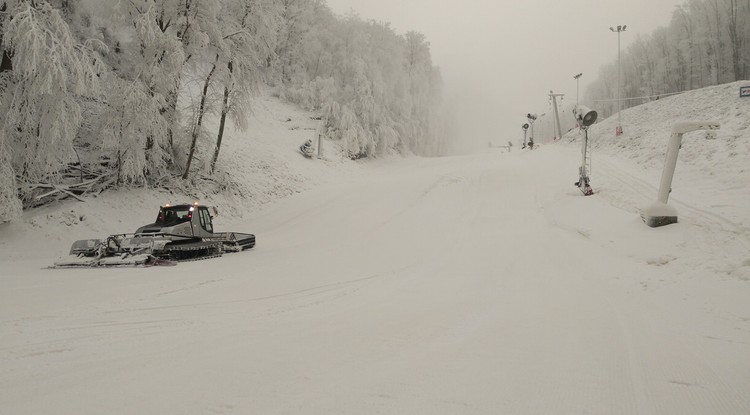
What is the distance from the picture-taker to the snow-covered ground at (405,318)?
290 cm

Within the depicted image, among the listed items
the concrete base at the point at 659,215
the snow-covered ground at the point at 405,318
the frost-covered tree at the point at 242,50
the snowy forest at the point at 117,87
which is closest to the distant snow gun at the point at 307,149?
the snowy forest at the point at 117,87

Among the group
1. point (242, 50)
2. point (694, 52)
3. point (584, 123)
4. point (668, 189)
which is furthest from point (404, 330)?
point (694, 52)

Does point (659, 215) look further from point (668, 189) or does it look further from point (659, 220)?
point (668, 189)

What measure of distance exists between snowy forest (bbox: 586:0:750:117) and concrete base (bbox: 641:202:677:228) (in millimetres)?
42211

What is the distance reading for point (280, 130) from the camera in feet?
111

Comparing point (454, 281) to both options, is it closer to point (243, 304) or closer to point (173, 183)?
point (243, 304)

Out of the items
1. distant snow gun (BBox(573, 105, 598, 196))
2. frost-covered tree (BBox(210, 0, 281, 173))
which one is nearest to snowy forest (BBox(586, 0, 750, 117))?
distant snow gun (BBox(573, 105, 598, 196))

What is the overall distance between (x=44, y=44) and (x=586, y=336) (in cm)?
1437

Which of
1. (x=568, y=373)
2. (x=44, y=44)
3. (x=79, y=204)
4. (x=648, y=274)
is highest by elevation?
(x=44, y=44)

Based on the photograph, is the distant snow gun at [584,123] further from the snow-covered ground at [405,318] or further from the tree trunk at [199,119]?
the tree trunk at [199,119]

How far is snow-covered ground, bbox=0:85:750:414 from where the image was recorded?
2896 millimetres

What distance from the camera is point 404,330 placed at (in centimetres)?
445

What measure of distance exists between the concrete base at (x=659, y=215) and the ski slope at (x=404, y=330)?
353mm

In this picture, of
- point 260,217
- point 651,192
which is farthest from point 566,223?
point 260,217
